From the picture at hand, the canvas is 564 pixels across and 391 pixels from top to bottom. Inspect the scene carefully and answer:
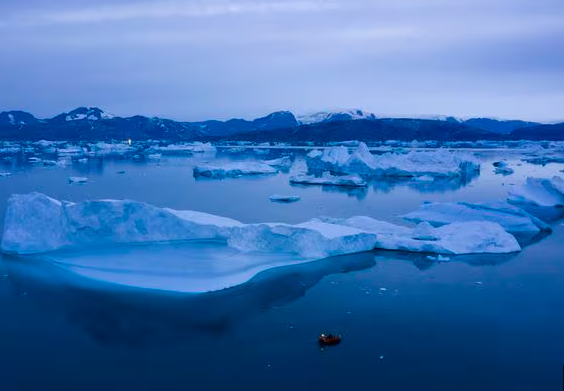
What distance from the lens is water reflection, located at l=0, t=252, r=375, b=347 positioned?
607 centimetres

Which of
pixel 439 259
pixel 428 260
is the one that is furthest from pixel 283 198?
pixel 439 259

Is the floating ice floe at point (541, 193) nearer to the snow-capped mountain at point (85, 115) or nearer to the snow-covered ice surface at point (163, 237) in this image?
the snow-covered ice surface at point (163, 237)

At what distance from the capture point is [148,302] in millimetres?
6891

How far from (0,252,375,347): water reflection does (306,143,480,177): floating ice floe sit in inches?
726

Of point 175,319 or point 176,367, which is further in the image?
point 175,319

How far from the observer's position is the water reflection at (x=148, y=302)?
6073 millimetres

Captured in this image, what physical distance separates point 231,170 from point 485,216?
1622cm

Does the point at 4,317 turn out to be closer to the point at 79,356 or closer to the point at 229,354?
the point at 79,356

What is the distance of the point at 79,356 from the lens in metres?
5.49

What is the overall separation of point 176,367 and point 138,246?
4.14m

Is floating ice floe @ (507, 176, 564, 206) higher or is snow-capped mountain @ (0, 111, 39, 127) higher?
snow-capped mountain @ (0, 111, 39, 127)

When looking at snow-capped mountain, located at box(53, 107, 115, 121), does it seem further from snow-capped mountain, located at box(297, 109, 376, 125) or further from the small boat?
the small boat

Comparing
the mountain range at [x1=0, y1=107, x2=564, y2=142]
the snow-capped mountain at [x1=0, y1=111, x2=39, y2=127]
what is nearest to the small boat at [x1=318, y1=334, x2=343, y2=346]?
the mountain range at [x1=0, y1=107, x2=564, y2=142]

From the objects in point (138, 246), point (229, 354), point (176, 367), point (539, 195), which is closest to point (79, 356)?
point (176, 367)
